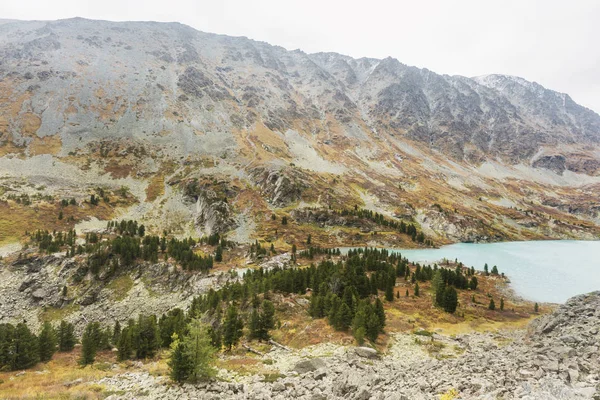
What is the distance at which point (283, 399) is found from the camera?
16.8 m

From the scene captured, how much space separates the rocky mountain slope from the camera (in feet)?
45.7

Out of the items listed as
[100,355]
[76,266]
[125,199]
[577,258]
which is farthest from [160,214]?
[577,258]

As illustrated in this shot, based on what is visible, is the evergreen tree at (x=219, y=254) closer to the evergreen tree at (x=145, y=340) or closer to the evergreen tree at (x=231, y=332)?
the evergreen tree at (x=145, y=340)

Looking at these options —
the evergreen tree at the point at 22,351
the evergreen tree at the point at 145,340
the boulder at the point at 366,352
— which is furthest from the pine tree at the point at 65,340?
the boulder at the point at 366,352

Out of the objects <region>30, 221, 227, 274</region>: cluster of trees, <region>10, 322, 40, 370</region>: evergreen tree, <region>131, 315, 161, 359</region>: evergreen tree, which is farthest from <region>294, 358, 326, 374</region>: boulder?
<region>30, 221, 227, 274</region>: cluster of trees

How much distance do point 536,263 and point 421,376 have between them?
9904cm

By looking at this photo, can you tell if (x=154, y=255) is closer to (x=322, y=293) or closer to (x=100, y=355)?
(x=100, y=355)

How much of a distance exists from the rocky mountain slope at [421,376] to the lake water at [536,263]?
46.0 meters

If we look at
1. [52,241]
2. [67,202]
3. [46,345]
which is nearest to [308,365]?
[46,345]

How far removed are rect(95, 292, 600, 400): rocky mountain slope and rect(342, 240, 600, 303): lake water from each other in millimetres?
45962

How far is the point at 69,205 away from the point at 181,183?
1616 inches

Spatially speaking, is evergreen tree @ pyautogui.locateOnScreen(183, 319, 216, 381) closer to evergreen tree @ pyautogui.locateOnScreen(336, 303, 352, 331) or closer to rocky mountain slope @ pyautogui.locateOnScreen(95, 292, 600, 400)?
rocky mountain slope @ pyautogui.locateOnScreen(95, 292, 600, 400)

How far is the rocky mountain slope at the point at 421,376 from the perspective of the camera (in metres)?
13.9

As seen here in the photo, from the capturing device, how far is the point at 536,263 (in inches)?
3669
